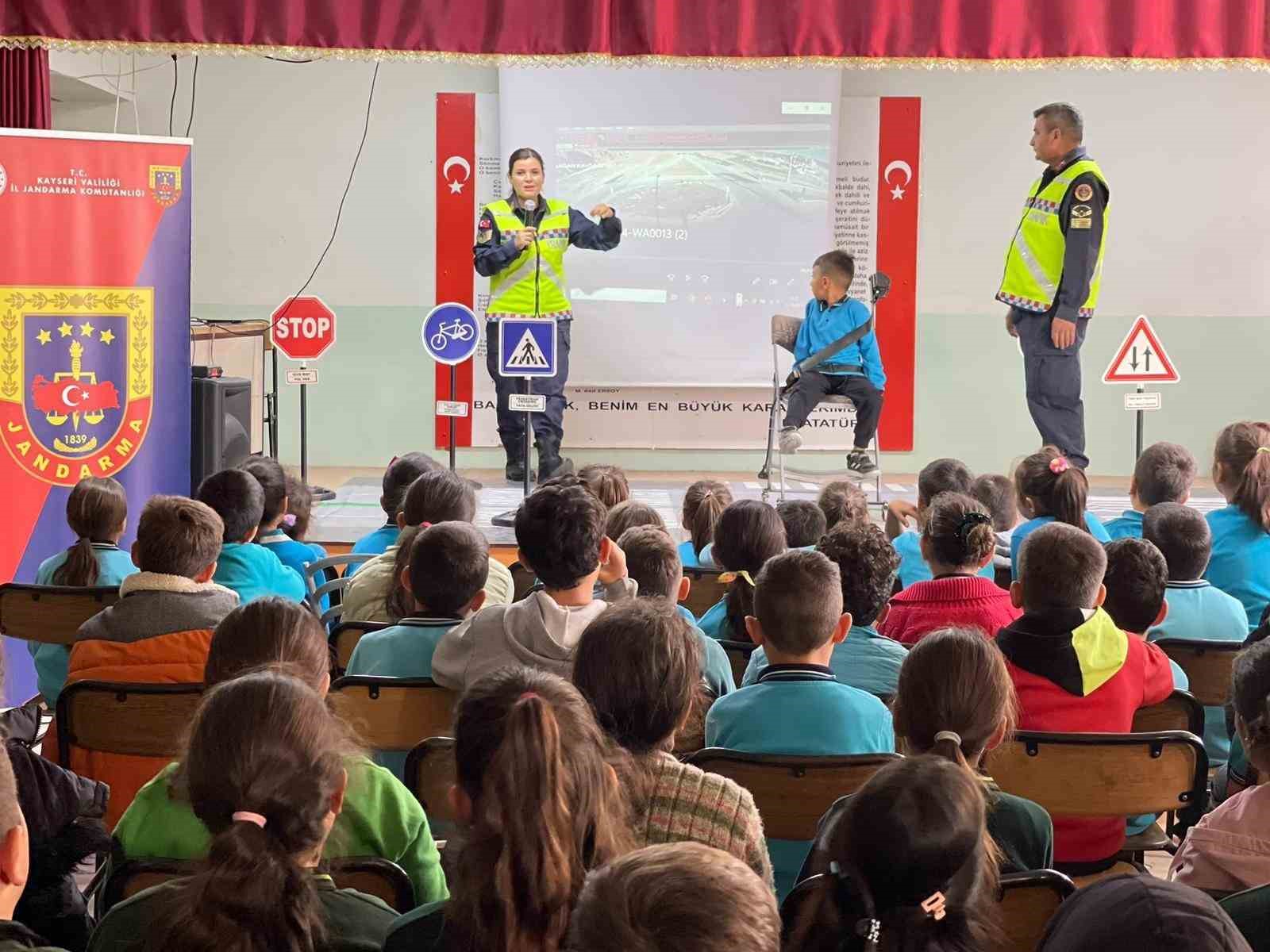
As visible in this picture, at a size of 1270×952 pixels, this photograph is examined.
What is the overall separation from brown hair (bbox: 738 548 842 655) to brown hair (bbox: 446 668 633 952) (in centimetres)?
96

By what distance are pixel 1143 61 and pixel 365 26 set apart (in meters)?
2.34

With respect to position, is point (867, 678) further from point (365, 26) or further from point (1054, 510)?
point (365, 26)

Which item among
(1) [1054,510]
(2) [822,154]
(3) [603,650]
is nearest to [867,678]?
(3) [603,650]

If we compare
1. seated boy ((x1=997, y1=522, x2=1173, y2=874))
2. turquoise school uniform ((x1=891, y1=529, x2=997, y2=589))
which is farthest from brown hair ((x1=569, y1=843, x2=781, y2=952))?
turquoise school uniform ((x1=891, y1=529, x2=997, y2=589))

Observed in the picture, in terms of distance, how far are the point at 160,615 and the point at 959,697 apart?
1669mm

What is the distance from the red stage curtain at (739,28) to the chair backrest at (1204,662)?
206 centimetres

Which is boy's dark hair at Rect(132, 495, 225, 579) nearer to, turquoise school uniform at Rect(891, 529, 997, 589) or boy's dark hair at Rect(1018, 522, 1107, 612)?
boy's dark hair at Rect(1018, 522, 1107, 612)

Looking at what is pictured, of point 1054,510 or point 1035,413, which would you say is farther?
point 1035,413

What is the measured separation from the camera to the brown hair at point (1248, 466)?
3.86 m

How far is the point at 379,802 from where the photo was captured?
1954mm

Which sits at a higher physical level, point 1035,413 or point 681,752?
point 1035,413

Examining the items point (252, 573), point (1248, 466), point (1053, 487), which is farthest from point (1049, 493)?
point (252, 573)

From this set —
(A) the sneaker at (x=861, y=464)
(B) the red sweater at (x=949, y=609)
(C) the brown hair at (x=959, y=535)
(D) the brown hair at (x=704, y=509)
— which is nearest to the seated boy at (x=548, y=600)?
(B) the red sweater at (x=949, y=609)

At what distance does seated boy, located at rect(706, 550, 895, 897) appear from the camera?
2307 mm
